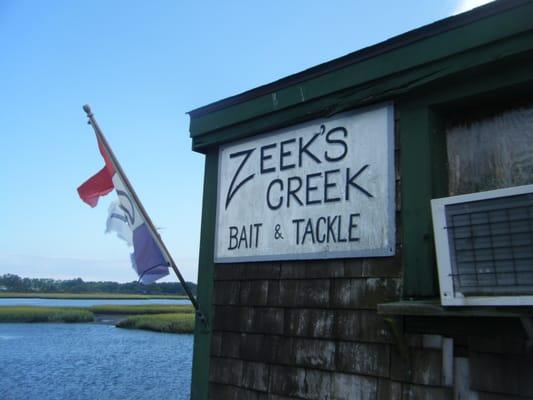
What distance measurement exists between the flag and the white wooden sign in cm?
54

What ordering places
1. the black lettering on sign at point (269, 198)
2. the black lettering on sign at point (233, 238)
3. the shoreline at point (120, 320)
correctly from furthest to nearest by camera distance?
the shoreline at point (120, 320)
the black lettering on sign at point (233, 238)
the black lettering on sign at point (269, 198)

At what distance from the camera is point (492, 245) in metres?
2.09

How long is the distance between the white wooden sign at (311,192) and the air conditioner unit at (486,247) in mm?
778

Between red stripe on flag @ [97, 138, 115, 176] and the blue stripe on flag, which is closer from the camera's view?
the blue stripe on flag

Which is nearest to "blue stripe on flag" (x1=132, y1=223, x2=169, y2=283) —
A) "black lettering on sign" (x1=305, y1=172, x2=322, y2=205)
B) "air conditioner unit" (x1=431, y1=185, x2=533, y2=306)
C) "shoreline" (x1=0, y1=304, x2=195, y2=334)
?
"black lettering on sign" (x1=305, y1=172, x2=322, y2=205)

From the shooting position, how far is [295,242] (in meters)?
3.47

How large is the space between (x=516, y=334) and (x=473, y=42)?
59.5 inches

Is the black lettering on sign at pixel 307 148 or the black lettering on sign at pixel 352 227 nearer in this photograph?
the black lettering on sign at pixel 352 227

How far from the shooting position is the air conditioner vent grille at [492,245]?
201cm

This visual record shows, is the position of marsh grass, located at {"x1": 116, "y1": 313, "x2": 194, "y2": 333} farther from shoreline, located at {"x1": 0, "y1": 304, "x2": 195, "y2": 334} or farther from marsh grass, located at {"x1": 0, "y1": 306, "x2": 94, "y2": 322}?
marsh grass, located at {"x1": 0, "y1": 306, "x2": 94, "y2": 322}

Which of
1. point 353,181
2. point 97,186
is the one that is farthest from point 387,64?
point 97,186

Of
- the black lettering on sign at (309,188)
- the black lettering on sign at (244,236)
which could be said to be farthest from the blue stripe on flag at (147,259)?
the black lettering on sign at (309,188)

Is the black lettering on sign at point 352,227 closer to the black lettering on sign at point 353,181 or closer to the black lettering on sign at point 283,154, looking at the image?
the black lettering on sign at point 353,181

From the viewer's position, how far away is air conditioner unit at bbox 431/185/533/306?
2010mm
